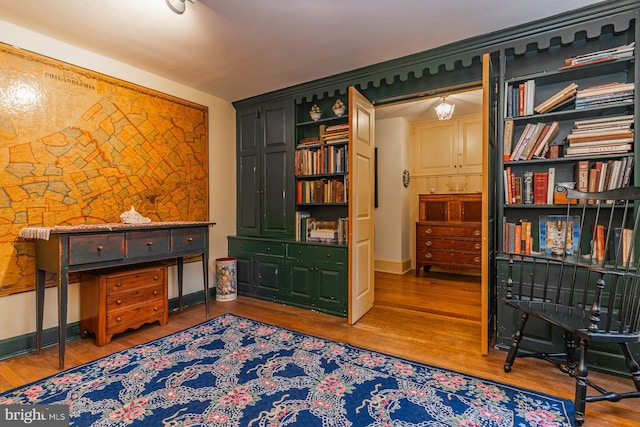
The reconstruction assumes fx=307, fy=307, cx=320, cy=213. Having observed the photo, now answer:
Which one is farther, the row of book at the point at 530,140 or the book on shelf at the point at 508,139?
the book on shelf at the point at 508,139

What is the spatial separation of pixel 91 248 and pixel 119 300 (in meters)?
0.59

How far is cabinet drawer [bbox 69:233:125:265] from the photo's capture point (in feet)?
7.23

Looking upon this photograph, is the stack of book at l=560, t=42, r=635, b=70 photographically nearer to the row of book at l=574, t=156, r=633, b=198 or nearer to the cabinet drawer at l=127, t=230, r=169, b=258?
the row of book at l=574, t=156, r=633, b=198

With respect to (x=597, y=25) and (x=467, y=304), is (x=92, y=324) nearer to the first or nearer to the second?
(x=467, y=304)

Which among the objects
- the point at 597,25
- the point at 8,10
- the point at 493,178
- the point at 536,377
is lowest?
the point at 536,377

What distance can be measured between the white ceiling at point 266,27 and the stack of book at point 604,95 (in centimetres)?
59

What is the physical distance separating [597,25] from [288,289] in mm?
3505

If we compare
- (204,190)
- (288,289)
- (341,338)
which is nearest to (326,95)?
(204,190)

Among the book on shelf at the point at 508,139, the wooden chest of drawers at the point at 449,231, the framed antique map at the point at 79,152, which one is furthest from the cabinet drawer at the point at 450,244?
the framed antique map at the point at 79,152

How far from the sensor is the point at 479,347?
8.21 feet

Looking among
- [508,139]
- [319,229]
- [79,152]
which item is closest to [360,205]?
[319,229]

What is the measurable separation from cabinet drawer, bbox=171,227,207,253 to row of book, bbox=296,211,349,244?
1.07m

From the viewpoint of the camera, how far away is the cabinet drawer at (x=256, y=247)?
12.0ft

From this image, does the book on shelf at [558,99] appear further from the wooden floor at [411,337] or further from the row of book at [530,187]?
the wooden floor at [411,337]
